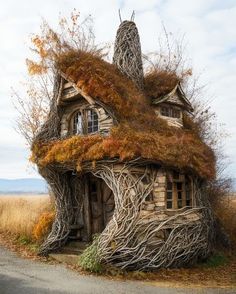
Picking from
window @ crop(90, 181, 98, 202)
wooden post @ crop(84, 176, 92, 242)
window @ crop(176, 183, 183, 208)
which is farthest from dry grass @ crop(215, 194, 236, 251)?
wooden post @ crop(84, 176, 92, 242)

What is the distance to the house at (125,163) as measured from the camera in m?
12.0

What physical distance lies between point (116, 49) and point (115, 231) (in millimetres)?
7545

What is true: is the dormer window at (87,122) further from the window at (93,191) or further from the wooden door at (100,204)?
the window at (93,191)

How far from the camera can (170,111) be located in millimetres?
15578

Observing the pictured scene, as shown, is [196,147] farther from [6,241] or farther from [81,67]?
[6,241]

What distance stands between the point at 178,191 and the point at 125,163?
2.87 m

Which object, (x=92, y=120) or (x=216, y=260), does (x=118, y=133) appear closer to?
(x=92, y=120)

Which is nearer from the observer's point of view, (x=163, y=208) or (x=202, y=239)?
(x=163, y=208)

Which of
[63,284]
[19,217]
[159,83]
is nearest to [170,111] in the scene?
[159,83]

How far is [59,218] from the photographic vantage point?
569 inches

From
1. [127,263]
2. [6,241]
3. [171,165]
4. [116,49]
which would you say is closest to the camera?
[127,263]

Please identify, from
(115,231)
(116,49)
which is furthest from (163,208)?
(116,49)

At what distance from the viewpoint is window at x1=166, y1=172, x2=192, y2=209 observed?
530 inches

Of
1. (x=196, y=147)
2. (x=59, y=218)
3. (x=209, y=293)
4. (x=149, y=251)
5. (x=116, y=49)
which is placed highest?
(x=116, y=49)
